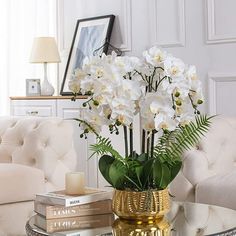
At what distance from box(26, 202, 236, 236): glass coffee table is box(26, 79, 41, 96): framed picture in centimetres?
294

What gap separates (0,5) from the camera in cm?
493

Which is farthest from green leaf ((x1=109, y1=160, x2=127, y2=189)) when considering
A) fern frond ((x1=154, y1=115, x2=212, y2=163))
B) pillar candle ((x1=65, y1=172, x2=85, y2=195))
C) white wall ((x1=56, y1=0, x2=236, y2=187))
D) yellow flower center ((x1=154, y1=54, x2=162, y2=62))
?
white wall ((x1=56, y1=0, x2=236, y2=187))

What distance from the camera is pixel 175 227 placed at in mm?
1762

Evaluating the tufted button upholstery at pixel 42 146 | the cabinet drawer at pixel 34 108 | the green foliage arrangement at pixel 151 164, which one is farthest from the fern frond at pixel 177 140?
the cabinet drawer at pixel 34 108

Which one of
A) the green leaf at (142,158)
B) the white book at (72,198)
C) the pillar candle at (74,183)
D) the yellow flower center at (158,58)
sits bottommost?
the white book at (72,198)

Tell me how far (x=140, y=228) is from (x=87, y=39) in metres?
3.23

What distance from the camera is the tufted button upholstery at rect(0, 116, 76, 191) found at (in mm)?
3031

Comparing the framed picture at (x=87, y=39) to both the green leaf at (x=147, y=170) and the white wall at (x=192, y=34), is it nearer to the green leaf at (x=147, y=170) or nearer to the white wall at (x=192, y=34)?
the white wall at (x=192, y=34)

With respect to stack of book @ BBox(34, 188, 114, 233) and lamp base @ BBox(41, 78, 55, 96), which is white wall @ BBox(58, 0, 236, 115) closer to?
lamp base @ BBox(41, 78, 55, 96)

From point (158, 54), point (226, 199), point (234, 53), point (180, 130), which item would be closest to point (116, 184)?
point (180, 130)

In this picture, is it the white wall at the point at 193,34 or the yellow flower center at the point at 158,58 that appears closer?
the yellow flower center at the point at 158,58

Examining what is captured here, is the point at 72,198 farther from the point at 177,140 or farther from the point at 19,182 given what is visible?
the point at 19,182

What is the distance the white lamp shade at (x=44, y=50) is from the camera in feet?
14.9

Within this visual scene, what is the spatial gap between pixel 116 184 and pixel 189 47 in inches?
101
